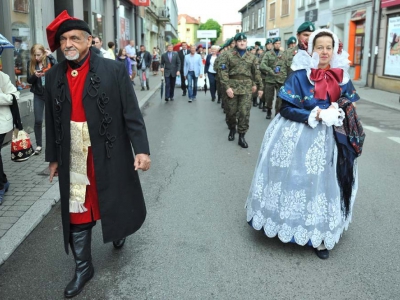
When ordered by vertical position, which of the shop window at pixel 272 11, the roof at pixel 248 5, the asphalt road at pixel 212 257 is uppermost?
the roof at pixel 248 5

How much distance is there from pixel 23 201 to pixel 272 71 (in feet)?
23.5

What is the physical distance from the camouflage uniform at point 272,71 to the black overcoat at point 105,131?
290 inches

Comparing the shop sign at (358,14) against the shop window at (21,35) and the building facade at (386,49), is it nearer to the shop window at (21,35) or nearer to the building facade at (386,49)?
the building facade at (386,49)

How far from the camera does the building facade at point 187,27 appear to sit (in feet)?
463

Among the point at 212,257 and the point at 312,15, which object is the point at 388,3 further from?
the point at 212,257

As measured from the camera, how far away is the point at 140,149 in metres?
3.13

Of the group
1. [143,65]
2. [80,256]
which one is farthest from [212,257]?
[143,65]

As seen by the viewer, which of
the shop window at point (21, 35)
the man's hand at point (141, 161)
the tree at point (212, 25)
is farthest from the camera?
the tree at point (212, 25)

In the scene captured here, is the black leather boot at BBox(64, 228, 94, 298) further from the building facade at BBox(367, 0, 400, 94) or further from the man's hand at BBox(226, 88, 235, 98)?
the building facade at BBox(367, 0, 400, 94)

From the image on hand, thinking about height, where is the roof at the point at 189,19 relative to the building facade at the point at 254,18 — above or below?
above

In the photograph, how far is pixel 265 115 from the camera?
477 inches

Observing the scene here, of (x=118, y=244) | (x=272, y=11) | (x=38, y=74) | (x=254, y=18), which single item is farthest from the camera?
(x=254, y=18)

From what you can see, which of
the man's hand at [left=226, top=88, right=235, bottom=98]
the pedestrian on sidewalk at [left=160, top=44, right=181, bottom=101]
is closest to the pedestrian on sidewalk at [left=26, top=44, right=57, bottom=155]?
the man's hand at [left=226, top=88, right=235, bottom=98]

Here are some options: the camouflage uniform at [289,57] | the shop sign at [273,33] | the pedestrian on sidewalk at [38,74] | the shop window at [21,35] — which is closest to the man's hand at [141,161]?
the pedestrian on sidewalk at [38,74]
